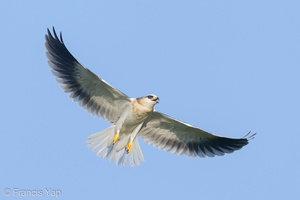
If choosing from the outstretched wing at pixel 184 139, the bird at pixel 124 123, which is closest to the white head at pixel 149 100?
the bird at pixel 124 123

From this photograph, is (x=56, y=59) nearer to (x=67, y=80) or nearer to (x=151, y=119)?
(x=67, y=80)

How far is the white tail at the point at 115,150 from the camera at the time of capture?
62.5 ft

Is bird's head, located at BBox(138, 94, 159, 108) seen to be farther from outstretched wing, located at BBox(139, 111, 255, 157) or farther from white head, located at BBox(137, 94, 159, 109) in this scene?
outstretched wing, located at BBox(139, 111, 255, 157)

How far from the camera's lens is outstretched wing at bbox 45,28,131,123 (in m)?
18.5

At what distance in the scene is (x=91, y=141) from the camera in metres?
19.1

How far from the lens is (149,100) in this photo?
18453mm

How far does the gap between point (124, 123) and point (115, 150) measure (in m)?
0.81

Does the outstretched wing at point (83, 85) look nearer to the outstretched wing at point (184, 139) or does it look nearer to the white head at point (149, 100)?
the white head at point (149, 100)

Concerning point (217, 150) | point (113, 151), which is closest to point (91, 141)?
point (113, 151)

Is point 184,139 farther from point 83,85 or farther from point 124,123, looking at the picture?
point 83,85

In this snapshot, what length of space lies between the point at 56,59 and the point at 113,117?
1.92 m

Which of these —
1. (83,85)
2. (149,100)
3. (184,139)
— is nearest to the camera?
(149,100)

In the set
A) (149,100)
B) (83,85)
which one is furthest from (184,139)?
(83,85)

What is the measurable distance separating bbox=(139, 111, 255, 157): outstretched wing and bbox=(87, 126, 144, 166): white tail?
1.72 ft
